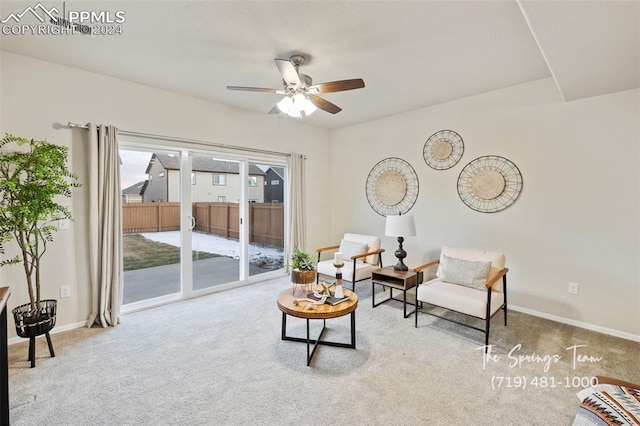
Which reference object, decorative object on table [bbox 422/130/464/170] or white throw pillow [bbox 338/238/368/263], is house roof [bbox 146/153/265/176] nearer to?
white throw pillow [bbox 338/238/368/263]

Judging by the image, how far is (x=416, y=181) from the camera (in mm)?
4453

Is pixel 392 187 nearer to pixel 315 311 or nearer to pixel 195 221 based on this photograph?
pixel 315 311

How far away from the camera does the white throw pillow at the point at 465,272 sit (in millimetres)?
3039

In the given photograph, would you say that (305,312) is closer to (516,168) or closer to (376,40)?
(376,40)

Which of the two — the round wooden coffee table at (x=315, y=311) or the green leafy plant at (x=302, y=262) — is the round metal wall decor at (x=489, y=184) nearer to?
the round wooden coffee table at (x=315, y=311)

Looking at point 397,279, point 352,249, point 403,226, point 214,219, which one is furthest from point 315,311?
point 214,219

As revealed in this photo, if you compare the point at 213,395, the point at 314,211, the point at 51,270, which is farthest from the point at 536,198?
the point at 51,270

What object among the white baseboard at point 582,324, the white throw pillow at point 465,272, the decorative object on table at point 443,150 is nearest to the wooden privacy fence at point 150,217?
the white throw pillow at point 465,272

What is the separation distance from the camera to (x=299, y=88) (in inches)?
104

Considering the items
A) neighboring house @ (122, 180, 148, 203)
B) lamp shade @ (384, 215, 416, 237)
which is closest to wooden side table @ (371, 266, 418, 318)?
lamp shade @ (384, 215, 416, 237)

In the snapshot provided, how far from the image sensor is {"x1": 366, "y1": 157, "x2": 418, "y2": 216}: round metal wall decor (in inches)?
179

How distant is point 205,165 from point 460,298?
12.2 feet

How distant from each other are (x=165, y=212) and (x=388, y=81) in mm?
3367

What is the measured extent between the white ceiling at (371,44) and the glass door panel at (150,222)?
995 millimetres
